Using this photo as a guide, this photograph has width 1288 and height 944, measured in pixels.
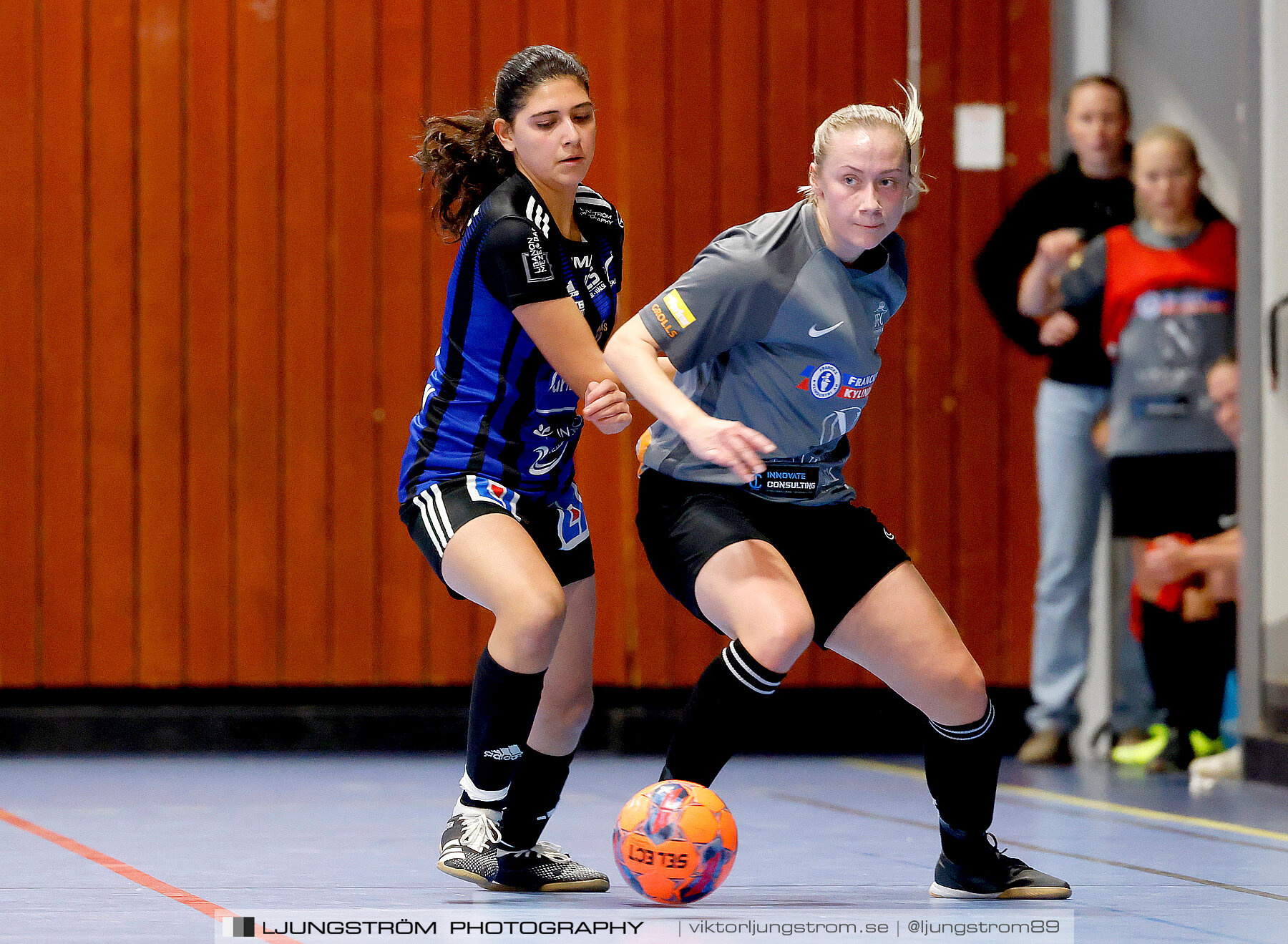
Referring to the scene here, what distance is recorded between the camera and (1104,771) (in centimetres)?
650

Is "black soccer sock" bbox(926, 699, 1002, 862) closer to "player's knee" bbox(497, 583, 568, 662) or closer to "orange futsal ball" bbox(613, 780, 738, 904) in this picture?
"orange futsal ball" bbox(613, 780, 738, 904)

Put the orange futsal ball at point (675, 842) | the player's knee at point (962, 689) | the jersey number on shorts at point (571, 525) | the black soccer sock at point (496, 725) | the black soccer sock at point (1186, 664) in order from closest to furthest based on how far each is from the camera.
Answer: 1. the orange futsal ball at point (675, 842)
2. the player's knee at point (962, 689)
3. the black soccer sock at point (496, 725)
4. the jersey number on shorts at point (571, 525)
5. the black soccer sock at point (1186, 664)

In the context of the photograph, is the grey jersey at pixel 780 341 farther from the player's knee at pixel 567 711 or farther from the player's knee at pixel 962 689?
the player's knee at pixel 567 711

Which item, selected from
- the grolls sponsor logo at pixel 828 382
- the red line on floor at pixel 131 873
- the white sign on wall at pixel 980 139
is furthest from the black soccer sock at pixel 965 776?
the white sign on wall at pixel 980 139

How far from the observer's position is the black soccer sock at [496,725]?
3.72 meters

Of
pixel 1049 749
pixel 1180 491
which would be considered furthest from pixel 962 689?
pixel 1049 749

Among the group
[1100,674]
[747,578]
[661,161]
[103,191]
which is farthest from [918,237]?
[747,578]

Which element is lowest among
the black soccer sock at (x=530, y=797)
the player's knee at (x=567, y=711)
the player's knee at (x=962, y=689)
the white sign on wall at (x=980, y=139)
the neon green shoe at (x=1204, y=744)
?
the neon green shoe at (x=1204, y=744)

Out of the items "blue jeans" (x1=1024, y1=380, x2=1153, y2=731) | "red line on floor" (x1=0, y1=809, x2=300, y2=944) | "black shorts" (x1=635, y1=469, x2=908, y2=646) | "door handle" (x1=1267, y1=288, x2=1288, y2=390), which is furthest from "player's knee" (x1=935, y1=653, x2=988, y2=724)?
"blue jeans" (x1=1024, y1=380, x2=1153, y2=731)

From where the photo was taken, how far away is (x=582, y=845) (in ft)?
15.2

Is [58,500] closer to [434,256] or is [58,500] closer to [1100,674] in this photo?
[434,256]

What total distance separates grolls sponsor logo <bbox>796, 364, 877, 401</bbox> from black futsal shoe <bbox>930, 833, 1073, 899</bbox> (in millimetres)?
1001

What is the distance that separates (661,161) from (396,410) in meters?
1.46

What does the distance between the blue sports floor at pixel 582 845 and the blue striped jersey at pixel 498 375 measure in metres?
0.93
